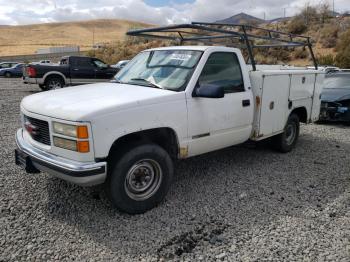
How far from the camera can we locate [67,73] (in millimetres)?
15930

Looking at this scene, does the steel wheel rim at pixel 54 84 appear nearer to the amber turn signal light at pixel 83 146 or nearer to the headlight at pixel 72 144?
the headlight at pixel 72 144

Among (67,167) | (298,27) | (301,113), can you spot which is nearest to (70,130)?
(67,167)

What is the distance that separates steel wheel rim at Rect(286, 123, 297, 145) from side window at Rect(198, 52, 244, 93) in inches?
76.6

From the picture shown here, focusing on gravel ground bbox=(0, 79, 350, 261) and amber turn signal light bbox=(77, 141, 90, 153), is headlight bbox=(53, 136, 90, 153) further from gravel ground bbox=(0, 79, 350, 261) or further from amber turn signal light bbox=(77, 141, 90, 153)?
gravel ground bbox=(0, 79, 350, 261)

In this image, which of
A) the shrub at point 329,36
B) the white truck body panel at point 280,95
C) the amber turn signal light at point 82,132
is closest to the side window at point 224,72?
the white truck body panel at point 280,95

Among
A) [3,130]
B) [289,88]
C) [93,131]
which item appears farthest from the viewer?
[3,130]

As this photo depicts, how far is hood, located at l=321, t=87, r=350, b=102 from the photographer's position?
920cm

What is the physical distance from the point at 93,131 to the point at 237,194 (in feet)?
7.05

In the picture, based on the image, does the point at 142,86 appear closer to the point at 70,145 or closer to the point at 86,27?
the point at 70,145

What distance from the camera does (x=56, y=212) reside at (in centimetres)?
406

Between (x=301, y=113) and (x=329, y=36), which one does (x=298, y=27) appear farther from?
(x=301, y=113)

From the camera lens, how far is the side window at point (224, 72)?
4.70m

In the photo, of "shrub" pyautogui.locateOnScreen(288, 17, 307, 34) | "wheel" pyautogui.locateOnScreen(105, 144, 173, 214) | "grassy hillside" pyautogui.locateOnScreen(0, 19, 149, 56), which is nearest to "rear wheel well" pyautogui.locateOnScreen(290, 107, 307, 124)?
"wheel" pyautogui.locateOnScreen(105, 144, 173, 214)

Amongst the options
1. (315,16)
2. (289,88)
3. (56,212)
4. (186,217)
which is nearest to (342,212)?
(186,217)
